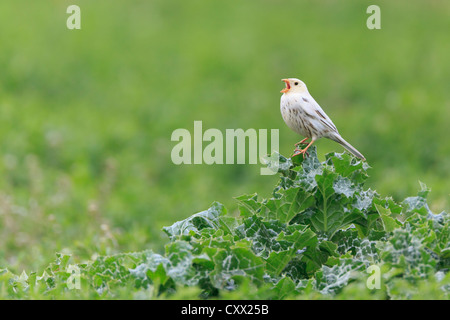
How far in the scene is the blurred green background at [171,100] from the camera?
8695 mm

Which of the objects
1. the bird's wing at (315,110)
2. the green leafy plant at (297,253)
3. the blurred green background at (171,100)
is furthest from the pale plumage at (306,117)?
the blurred green background at (171,100)

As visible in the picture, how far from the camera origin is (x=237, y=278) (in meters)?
3.15

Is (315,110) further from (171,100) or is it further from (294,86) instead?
(171,100)

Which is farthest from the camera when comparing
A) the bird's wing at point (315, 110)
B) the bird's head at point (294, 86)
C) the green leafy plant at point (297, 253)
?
the bird's head at point (294, 86)

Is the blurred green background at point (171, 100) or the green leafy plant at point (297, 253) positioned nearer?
the green leafy plant at point (297, 253)

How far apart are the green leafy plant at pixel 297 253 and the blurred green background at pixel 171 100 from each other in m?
2.29

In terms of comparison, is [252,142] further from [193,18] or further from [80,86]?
[193,18]

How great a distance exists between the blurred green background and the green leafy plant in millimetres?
2291

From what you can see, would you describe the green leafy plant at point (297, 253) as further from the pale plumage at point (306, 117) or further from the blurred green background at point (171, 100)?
the blurred green background at point (171, 100)

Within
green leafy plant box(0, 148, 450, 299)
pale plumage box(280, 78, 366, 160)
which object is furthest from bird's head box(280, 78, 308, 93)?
green leafy plant box(0, 148, 450, 299)

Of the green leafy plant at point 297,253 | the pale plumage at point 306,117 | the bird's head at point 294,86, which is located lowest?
the green leafy plant at point 297,253

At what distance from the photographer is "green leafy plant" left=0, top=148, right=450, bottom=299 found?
3111 millimetres

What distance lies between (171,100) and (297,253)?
1068 cm
